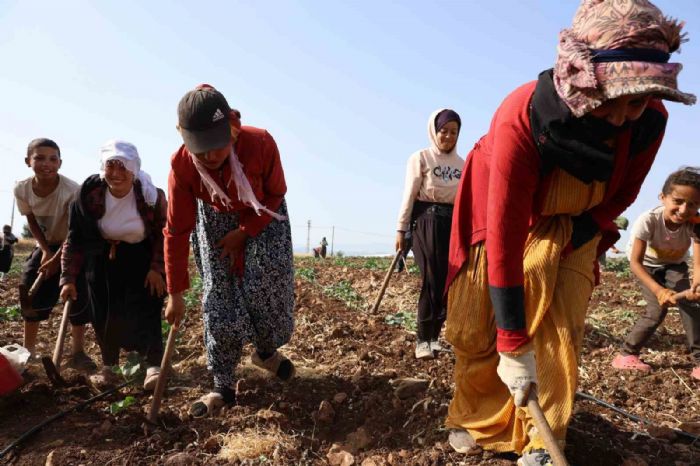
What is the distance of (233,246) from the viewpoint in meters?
2.93

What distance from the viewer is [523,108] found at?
6.07ft

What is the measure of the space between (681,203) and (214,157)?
3.01 metres

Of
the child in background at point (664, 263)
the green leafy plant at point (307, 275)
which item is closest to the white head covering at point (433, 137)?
the child in background at point (664, 263)

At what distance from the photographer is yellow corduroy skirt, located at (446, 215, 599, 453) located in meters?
2.01

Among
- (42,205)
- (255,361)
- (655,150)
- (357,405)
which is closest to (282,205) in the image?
(255,361)

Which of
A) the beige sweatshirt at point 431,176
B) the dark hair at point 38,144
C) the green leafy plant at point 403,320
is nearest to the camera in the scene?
the dark hair at point 38,144

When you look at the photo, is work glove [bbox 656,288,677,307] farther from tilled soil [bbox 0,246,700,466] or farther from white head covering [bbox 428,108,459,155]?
white head covering [bbox 428,108,459,155]

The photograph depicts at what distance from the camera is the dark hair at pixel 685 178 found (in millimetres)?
3465

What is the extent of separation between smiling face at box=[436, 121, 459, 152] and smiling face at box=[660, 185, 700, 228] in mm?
1505

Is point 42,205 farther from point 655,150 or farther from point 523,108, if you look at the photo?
point 655,150

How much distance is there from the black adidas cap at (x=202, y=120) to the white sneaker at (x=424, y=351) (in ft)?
7.03

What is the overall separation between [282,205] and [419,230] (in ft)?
4.34

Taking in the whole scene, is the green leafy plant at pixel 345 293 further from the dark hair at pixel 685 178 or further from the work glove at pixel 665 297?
the dark hair at pixel 685 178

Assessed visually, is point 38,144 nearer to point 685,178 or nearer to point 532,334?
point 532,334
